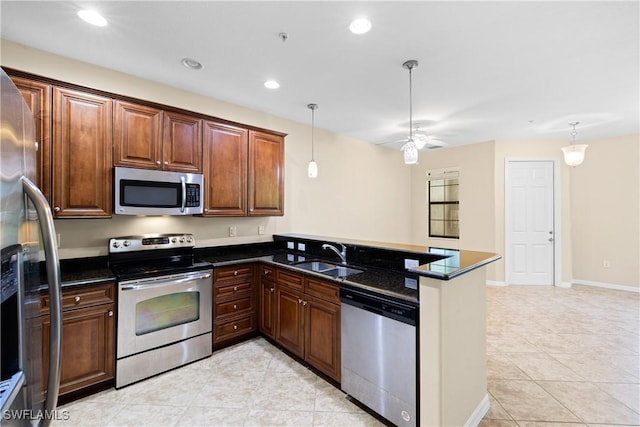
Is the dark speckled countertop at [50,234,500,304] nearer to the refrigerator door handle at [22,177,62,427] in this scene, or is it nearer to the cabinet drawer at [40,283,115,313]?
the cabinet drawer at [40,283,115,313]

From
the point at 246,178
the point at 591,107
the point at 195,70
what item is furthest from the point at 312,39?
the point at 591,107

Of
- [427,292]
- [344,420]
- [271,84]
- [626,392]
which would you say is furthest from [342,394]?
[271,84]

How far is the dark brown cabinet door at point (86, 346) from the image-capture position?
6.84 ft

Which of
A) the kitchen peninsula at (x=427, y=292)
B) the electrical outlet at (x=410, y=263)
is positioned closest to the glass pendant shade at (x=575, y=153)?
the kitchen peninsula at (x=427, y=292)

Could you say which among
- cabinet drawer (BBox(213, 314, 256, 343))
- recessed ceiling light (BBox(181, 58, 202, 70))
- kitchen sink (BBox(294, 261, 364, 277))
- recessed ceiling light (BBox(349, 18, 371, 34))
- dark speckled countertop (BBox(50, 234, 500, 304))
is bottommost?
cabinet drawer (BBox(213, 314, 256, 343))

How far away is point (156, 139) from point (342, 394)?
2.74 m

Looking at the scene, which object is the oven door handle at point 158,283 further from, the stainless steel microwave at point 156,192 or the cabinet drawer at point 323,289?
the cabinet drawer at point 323,289

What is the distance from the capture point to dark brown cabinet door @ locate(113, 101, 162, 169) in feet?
8.30

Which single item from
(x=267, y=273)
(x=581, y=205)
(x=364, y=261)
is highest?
(x=581, y=205)

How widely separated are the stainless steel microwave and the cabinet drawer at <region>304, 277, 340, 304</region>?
4.55 feet

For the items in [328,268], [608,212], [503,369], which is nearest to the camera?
[503,369]

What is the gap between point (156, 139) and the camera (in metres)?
2.73

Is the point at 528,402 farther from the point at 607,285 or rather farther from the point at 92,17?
the point at 607,285

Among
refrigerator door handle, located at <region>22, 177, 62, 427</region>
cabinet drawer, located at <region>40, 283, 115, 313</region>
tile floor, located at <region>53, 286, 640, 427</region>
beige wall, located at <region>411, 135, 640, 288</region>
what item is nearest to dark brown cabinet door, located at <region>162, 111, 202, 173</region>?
cabinet drawer, located at <region>40, 283, 115, 313</region>
